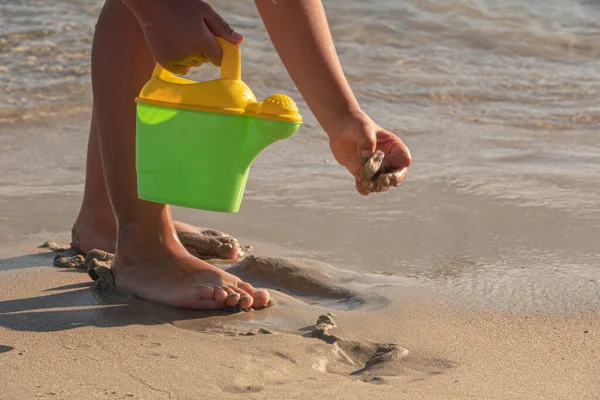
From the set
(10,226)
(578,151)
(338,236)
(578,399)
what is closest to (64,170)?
(10,226)

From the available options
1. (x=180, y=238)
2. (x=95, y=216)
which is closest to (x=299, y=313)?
(x=180, y=238)

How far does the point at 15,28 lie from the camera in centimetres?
684

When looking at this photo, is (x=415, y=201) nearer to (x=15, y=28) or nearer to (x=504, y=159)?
(x=504, y=159)

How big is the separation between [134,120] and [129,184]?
17cm

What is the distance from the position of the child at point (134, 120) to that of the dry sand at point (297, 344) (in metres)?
0.09

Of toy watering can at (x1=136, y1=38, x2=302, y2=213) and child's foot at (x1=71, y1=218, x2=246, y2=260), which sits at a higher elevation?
toy watering can at (x1=136, y1=38, x2=302, y2=213)

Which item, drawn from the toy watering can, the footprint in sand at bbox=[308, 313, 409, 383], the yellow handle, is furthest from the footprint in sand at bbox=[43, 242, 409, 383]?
the yellow handle

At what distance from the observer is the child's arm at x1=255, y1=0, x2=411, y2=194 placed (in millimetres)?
2035

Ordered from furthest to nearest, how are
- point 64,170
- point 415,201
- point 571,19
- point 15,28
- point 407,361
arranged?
point 571,19
point 15,28
point 64,170
point 415,201
point 407,361

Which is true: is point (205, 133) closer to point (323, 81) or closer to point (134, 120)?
point (323, 81)

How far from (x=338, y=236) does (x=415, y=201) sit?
52 centimetres

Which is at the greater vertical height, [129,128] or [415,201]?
[129,128]

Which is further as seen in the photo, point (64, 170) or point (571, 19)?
point (571, 19)

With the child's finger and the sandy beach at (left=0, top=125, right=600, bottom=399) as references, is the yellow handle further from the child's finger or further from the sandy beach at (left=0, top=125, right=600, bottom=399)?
the sandy beach at (left=0, top=125, right=600, bottom=399)
